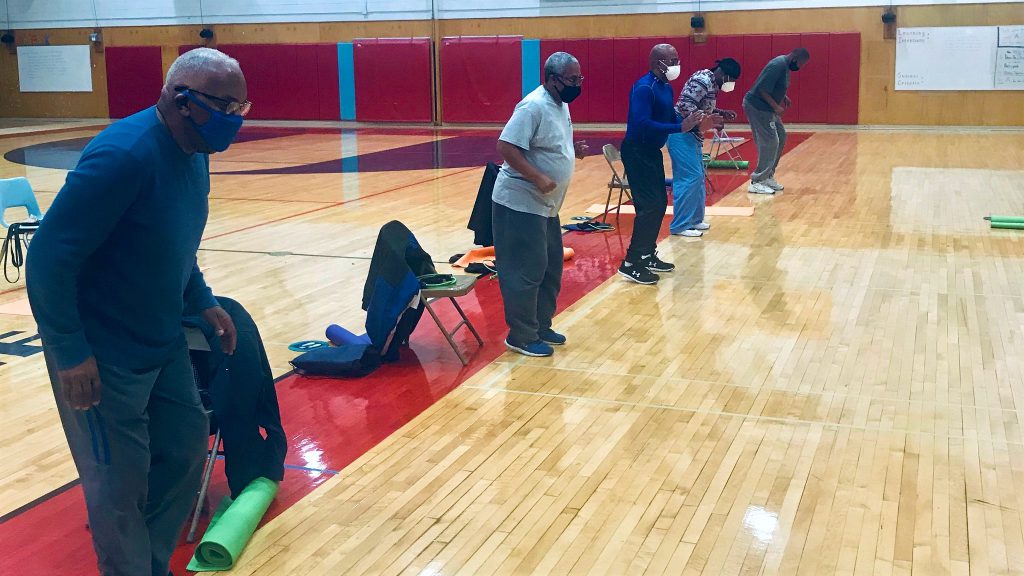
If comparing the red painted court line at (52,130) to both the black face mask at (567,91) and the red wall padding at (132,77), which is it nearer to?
the red wall padding at (132,77)

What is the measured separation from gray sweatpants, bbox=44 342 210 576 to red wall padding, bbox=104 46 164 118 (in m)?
26.4

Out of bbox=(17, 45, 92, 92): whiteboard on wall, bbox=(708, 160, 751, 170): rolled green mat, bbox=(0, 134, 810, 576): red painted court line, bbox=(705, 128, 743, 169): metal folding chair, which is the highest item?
bbox=(17, 45, 92, 92): whiteboard on wall

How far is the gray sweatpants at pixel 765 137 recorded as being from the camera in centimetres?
1288

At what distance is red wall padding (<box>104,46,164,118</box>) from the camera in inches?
1111

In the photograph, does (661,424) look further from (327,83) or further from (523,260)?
(327,83)

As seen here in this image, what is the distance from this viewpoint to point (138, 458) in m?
3.23

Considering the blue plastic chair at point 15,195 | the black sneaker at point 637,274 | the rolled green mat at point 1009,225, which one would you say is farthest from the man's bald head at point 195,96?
the rolled green mat at point 1009,225

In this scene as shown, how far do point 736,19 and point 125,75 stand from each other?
16137 mm

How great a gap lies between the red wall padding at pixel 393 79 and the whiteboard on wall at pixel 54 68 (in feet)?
27.2

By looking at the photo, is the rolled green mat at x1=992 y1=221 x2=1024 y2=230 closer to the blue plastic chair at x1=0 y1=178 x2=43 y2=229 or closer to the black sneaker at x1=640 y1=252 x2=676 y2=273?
the black sneaker at x1=640 y1=252 x2=676 y2=273

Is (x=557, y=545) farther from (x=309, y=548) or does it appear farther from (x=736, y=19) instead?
(x=736, y=19)

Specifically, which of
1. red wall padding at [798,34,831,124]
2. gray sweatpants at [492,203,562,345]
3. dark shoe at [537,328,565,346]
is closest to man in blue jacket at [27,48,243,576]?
gray sweatpants at [492,203,562,345]

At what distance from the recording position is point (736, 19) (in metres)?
23.0

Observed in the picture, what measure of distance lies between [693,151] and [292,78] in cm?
1861
